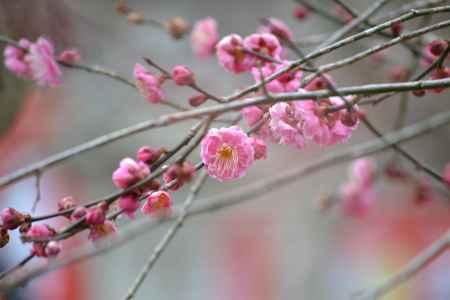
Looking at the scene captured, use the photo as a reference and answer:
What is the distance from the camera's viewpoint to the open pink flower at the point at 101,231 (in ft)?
2.22

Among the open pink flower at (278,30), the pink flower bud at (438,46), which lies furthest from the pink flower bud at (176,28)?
the pink flower bud at (438,46)

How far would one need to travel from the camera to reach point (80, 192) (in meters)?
3.54

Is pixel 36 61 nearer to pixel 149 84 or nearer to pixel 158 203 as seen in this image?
pixel 149 84

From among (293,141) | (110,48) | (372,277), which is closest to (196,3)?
(110,48)

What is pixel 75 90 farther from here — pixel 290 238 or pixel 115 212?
pixel 115 212

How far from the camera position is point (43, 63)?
0.97 metres

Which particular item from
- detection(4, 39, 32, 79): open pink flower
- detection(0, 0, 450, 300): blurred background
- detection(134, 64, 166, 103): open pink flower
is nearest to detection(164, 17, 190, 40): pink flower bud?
detection(4, 39, 32, 79): open pink flower

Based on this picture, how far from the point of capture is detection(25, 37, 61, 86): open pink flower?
38.0 inches

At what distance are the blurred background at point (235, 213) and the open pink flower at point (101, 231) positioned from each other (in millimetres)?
2462

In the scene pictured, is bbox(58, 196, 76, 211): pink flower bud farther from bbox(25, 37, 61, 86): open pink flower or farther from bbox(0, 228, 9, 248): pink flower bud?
bbox(25, 37, 61, 86): open pink flower

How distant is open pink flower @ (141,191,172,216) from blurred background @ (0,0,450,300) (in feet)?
8.03

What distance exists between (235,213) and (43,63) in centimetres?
276

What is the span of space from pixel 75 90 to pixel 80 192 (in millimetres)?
583

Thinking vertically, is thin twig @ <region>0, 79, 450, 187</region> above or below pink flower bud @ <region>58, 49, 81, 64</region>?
below
